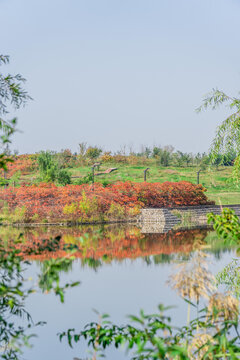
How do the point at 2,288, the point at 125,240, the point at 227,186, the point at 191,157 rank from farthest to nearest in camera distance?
the point at 191,157, the point at 227,186, the point at 125,240, the point at 2,288

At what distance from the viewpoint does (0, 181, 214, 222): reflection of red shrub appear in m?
16.2

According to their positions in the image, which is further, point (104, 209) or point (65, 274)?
point (104, 209)

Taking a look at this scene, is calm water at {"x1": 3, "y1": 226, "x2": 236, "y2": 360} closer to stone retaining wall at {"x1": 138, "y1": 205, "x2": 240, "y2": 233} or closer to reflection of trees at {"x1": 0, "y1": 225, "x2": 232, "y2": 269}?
reflection of trees at {"x1": 0, "y1": 225, "x2": 232, "y2": 269}

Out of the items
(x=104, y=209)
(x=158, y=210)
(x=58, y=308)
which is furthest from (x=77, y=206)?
(x=58, y=308)

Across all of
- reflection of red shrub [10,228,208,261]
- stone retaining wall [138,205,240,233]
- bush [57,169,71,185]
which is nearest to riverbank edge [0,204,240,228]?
stone retaining wall [138,205,240,233]

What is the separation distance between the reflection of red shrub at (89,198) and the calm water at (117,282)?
4628 millimetres

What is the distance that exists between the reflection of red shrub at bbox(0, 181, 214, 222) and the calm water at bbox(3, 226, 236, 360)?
463 cm

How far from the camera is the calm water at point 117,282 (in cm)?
524

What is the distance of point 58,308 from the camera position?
19.2ft

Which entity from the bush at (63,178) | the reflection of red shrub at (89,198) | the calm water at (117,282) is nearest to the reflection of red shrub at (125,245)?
the calm water at (117,282)

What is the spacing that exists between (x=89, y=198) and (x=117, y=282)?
30.8 feet

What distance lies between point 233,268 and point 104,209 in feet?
30.6

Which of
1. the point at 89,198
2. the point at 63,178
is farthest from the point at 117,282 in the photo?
the point at 63,178

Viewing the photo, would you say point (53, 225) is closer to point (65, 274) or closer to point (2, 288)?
point (65, 274)
